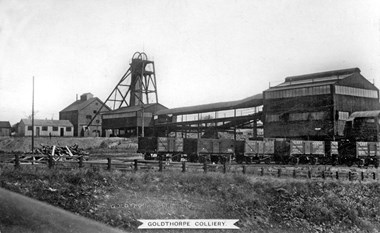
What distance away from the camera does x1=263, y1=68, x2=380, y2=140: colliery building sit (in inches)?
1689

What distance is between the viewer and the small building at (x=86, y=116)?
72.2 metres

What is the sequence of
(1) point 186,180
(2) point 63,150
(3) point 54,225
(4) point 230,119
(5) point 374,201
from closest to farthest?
(3) point 54,225 → (1) point 186,180 → (5) point 374,201 → (2) point 63,150 → (4) point 230,119

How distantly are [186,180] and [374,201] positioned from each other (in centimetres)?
1075

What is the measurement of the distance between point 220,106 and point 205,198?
39.1 m

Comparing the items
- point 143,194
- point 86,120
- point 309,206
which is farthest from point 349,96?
point 86,120

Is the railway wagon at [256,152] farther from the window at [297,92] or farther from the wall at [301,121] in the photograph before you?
the window at [297,92]

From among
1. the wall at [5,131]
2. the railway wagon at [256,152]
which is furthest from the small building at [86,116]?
the railway wagon at [256,152]

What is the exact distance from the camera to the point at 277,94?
48.1 m

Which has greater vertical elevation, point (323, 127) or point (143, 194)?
point (323, 127)

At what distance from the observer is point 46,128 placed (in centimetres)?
6869

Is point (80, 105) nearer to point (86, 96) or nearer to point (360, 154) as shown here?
point (86, 96)

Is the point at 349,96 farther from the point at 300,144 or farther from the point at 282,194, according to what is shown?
the point at 282,194

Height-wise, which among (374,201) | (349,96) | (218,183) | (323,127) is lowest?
(374,201)

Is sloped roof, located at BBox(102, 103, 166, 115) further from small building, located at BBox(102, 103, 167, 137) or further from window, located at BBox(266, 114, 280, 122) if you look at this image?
window, located at BBox(266, 114, 280, 122)
